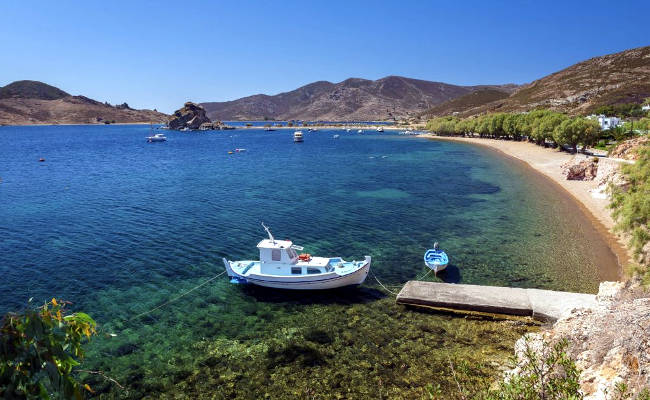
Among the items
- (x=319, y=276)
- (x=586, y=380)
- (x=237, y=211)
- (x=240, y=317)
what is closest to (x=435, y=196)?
(x=237, y=211)

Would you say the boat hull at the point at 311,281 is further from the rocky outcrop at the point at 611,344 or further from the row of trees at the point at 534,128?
the row of trees at the point at 534,128

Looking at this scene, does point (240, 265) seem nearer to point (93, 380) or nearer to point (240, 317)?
point (240, 317)

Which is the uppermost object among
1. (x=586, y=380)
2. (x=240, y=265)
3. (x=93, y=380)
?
(x=586, y=380)

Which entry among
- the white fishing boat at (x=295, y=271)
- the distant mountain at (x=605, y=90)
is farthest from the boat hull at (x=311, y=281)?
the distant mountain at (x=605, y=90)

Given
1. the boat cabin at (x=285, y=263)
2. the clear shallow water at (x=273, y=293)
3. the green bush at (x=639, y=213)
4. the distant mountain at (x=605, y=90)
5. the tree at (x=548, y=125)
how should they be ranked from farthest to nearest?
the distant mountain at (x=605, y=90) < the tree at (x=548, y=125) < the boat cabin at (x=285, y=263) < the green bush at (x=639, y=213) < the clear shallow water at (x=273, y=293)

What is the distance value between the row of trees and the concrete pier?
6948 cm

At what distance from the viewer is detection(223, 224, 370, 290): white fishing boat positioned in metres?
25.4

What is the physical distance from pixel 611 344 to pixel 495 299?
10659 millimetres

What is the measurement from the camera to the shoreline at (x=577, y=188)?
33344 millimetres

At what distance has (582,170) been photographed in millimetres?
61031

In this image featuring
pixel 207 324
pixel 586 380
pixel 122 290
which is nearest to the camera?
pixel 586 380

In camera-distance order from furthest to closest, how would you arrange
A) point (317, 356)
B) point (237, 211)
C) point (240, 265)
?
point (237, 211) → point (240, 265) → point (317, 356)

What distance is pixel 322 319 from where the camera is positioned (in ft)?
74.2

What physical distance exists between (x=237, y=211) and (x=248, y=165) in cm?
4793
